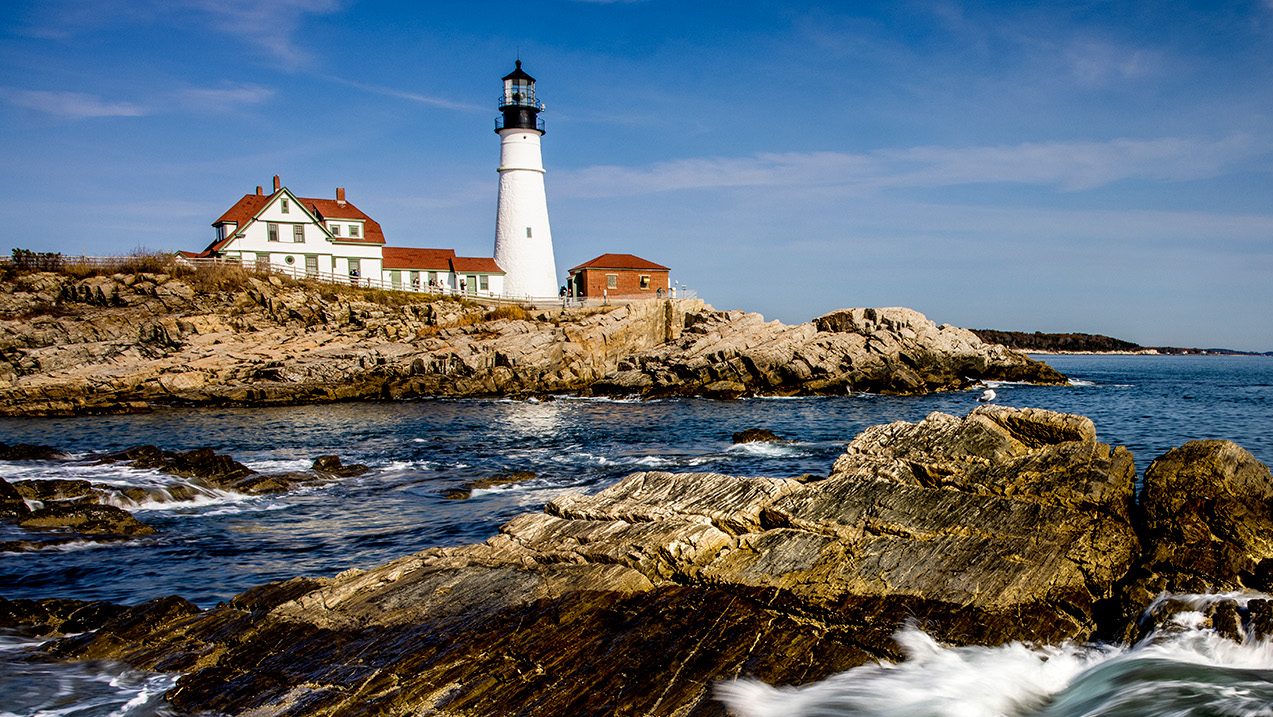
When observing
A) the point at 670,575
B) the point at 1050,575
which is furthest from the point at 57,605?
the point at 1050,575

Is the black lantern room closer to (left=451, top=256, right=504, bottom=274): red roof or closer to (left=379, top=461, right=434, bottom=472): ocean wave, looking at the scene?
(left=451, top=256, right=504, bottom=274): red roof

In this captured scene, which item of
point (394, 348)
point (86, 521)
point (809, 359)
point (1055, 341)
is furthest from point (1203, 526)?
point (1055, 341)

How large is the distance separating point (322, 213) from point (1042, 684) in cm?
6521

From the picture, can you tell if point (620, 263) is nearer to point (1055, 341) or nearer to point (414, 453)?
point (414, 453)

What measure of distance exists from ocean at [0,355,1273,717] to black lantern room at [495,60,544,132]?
2774 cm

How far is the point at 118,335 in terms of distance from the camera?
4919 centimetres

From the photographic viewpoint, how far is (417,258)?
2746 inches

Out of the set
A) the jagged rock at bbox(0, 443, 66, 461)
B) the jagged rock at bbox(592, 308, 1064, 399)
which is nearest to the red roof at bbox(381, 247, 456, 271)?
the jagged rock at bbox(592, 308, 1064, 399)

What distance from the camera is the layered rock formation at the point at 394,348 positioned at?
45812mm

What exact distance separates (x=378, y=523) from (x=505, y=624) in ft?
29.0

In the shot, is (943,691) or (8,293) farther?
(8,293)

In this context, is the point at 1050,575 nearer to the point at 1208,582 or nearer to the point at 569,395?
the point at 1208,582

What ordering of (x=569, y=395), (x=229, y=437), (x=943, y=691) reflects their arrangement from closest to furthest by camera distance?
1. (x=943, y=691)
2. (x=229, y=437)
3. (x=569, y=395)

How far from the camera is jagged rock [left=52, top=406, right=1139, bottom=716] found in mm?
8656
